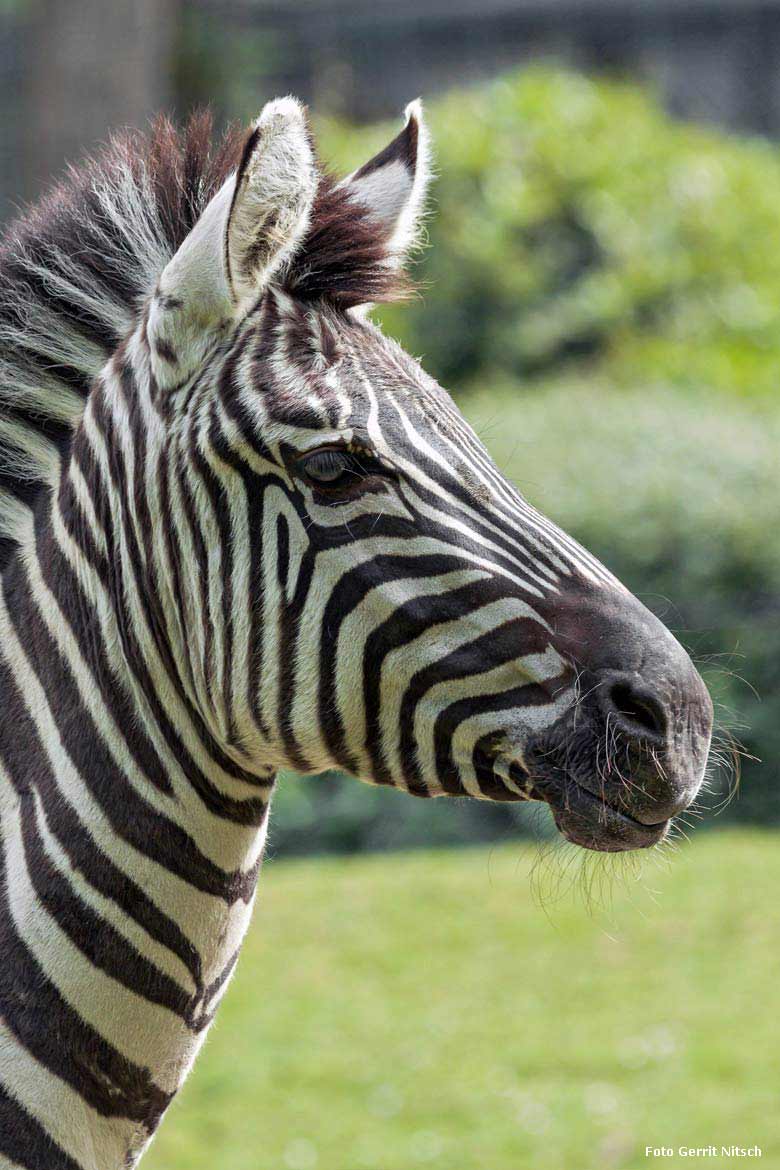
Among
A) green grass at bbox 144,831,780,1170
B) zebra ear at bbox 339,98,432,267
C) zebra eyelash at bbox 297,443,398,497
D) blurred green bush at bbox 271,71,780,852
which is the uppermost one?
zebra ear at bbox 339,98,432,267

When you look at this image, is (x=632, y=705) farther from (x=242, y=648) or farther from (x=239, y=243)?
(x=239, y=243)

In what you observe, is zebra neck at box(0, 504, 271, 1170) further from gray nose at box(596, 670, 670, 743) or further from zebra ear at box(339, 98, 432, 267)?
zebra ear at box(339, 98, 432, 267)

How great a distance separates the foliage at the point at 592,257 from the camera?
12695mm

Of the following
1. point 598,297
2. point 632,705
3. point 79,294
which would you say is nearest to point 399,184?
point 79,294

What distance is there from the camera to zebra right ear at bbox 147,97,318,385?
2.36 m

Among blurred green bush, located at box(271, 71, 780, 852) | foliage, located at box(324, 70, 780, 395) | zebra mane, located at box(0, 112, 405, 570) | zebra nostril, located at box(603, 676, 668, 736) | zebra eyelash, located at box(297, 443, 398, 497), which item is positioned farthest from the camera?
foliage, located at box(324, 70, 780, 395)

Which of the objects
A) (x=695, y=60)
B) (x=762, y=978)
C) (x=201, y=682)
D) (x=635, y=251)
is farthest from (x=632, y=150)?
(x=201, y=682)

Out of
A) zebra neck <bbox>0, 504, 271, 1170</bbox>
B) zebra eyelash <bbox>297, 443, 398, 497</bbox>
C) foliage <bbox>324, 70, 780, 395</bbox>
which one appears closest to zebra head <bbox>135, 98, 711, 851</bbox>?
zebra eyelash <bbox>297, 443, 398, 497</bbox>

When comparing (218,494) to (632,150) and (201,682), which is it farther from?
(632,150)

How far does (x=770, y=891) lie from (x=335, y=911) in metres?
2.55

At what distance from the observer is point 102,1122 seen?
2.51 meters

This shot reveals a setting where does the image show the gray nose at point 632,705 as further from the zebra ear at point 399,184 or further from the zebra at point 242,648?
the zebra ear at point 399,184

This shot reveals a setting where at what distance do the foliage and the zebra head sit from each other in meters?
10.3

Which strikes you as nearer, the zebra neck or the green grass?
the zebra neck
